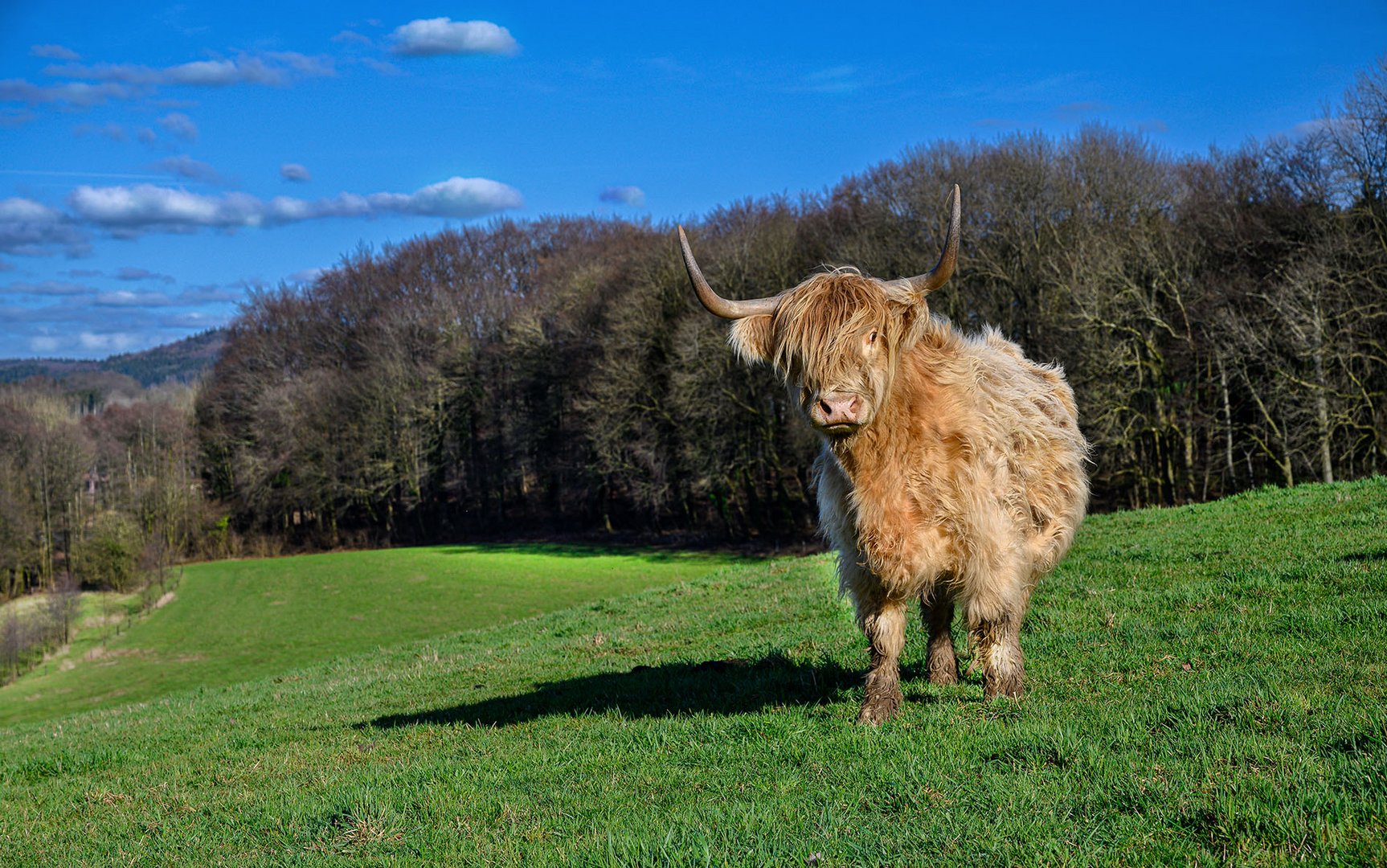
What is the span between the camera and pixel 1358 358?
29766 millimetres

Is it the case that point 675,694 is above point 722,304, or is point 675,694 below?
below

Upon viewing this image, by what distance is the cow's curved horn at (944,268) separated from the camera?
6.23m

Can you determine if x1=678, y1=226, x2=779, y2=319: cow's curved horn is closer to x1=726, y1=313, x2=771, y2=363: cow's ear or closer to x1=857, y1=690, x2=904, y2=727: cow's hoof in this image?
x1=726, y1=313, x2=771, y2=363: cow's ear

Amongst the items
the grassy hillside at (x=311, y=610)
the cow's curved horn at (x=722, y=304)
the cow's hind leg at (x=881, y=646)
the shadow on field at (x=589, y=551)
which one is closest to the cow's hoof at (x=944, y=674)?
the cow's hind leg at (x=881, y=646)

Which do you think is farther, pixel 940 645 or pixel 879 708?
pixel 940 645

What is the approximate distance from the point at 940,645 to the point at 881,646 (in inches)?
50.6

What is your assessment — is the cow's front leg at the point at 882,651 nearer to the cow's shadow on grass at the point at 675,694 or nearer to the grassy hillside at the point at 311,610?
the cow's shadow on grass at the point at 675,694

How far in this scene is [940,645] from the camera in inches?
313

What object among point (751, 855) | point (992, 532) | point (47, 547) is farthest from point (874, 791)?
point (47, 547)

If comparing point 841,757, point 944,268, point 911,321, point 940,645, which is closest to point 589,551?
point 940,645

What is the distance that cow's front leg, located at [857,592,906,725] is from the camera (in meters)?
6.68

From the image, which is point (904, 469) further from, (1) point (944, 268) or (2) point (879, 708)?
(2) point (879, 708)

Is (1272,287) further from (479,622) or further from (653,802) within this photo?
(653,802)

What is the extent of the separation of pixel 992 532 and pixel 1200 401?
31.8m
